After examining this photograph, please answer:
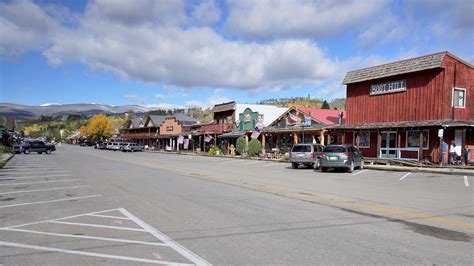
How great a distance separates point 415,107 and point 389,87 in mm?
2962

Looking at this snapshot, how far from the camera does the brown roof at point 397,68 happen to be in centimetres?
2803

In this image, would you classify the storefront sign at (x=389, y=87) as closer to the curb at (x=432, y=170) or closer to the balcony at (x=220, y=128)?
the curb at (x=432, y=170)

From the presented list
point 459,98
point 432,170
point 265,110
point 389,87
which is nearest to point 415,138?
point 459,98

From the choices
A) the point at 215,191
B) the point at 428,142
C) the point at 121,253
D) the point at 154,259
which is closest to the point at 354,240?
the point at 154,259

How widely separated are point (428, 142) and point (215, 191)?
65.7 ft

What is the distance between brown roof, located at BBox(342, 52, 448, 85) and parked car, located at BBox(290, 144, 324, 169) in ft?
28.6

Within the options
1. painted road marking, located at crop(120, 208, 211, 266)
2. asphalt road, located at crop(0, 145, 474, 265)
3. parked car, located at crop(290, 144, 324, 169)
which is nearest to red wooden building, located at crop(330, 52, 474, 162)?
parked car, located at crop(290, 144, 324, 169)

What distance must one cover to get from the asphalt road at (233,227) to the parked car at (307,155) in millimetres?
12739

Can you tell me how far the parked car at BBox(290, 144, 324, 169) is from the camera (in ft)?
88.3

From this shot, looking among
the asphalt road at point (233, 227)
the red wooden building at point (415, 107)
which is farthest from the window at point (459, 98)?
the asphalt road at point (233, 227)

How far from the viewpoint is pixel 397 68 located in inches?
1209

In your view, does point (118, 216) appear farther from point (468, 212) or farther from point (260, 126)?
point (260, 126)

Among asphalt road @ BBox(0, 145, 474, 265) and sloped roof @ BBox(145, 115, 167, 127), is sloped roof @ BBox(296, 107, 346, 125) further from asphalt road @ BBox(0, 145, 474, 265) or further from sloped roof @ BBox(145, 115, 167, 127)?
sloped roof @ BBox(145, 115, 167, 127)

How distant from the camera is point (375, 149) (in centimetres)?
3244
